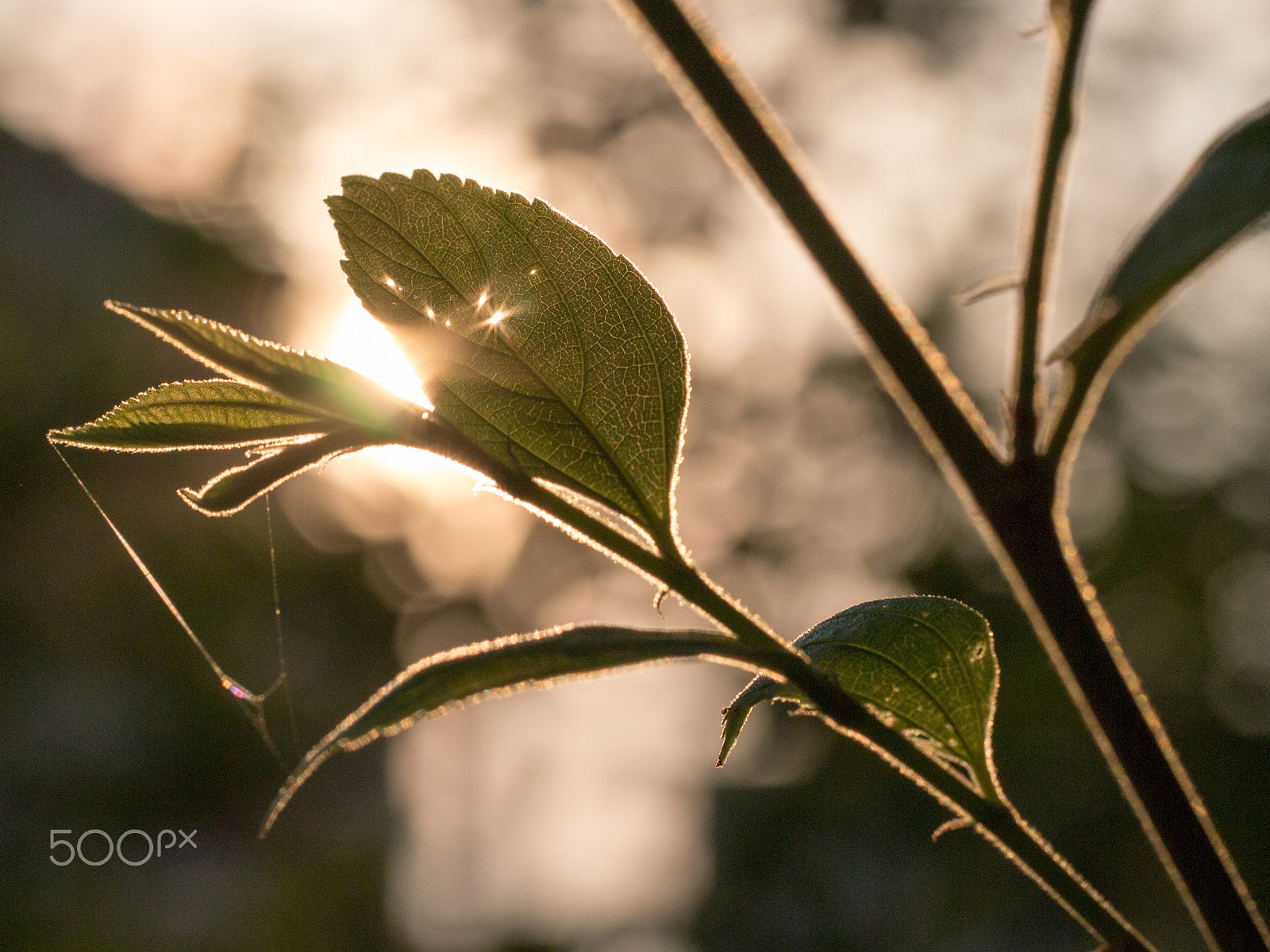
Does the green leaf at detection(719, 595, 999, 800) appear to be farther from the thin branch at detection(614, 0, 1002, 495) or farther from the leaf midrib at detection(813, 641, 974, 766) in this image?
the thin branch at detection(614, 0, 1002, 495)

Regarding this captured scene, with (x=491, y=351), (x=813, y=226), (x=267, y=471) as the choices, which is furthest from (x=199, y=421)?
(x=813, y=226)

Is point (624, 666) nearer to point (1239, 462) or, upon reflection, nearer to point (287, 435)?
point (287, 435)

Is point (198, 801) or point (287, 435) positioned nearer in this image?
point (287, 435)

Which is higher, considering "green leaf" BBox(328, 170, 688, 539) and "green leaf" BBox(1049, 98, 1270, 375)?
"green leaf" BBox(328, 170, 688, 539)

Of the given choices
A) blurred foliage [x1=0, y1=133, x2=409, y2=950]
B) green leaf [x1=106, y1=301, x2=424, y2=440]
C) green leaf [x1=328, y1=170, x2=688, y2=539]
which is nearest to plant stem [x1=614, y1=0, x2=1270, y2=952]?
green leaf [x1=328, y1=170, x2=688, y2=539]

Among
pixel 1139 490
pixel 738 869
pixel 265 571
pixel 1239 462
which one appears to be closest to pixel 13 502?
pixel 265 571
